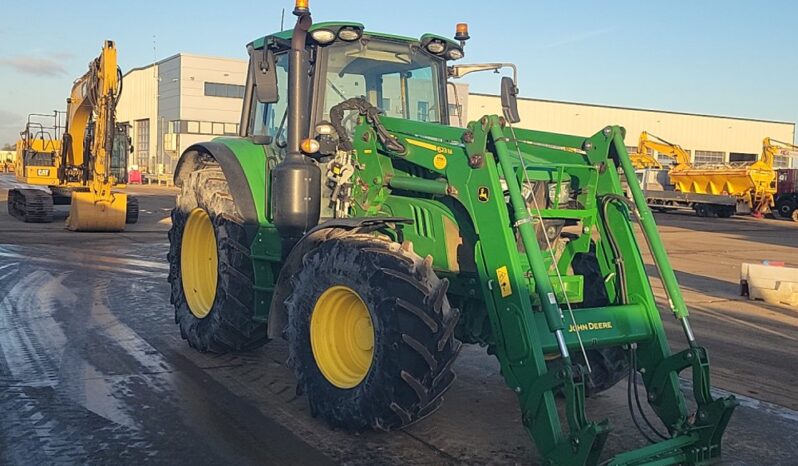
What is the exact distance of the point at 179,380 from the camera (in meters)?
6.14

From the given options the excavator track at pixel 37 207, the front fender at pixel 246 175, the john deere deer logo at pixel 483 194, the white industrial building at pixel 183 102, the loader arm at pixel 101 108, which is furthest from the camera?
the white industrial building at pixel 183 102

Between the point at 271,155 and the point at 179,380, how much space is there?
6.59ft

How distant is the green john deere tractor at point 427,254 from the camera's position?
4453 millimetres

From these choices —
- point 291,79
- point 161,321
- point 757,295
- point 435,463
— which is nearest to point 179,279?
point 161,321

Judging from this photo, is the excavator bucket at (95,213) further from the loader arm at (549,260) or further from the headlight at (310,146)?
the loader arm at (549,260)

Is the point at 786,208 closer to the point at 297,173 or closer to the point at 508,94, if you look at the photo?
the point at 508,94

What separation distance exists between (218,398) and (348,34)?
9.51ft

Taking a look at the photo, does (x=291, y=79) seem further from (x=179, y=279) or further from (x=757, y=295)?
(x=757, y=295)

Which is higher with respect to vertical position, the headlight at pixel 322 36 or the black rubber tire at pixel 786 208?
the headlight at pixel 322 36

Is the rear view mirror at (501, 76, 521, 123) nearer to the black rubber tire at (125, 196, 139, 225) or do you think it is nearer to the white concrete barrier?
the white concrete barrier

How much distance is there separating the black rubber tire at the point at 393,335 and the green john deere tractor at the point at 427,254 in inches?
0.4

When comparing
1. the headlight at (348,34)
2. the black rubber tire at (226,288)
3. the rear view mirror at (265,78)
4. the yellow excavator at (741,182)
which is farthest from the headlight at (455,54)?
the yellow excavator at (741,182)

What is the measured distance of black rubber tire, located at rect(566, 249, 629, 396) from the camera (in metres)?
5.32

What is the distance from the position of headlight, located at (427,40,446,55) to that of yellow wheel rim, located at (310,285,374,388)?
98.7 inches
